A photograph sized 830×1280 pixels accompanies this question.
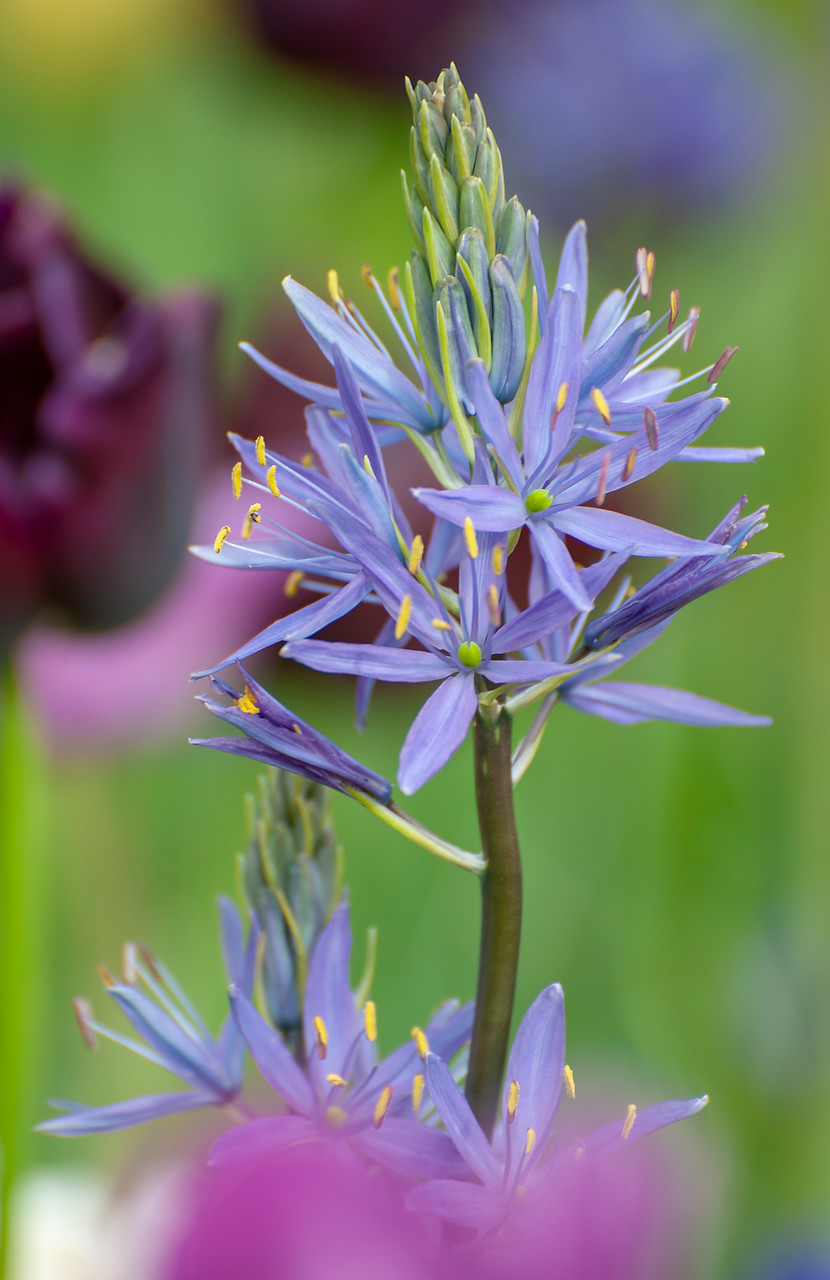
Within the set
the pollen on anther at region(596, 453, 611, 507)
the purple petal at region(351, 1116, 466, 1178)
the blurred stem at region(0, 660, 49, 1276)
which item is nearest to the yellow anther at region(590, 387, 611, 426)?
the pollen on anther at region(596, 453, 611, 507)

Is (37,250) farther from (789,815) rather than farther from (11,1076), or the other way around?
(789,815)

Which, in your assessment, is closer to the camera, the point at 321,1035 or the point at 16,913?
the point at 321,1035

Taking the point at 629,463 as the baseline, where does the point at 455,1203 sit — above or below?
below

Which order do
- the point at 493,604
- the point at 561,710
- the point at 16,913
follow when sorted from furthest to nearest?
the point at 561,710 → the point at 16,913 → the point at 493,604

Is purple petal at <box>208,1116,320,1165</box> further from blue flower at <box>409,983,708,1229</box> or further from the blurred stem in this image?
the blurred stem

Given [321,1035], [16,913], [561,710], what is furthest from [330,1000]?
[561,710]

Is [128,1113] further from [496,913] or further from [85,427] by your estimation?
[85,427]

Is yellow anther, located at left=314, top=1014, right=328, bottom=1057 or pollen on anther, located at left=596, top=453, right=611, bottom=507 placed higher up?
pollen on anther, located at left=596, top=453, right=611, bottom=507

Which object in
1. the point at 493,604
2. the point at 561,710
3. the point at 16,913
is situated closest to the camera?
the point at 493,604
